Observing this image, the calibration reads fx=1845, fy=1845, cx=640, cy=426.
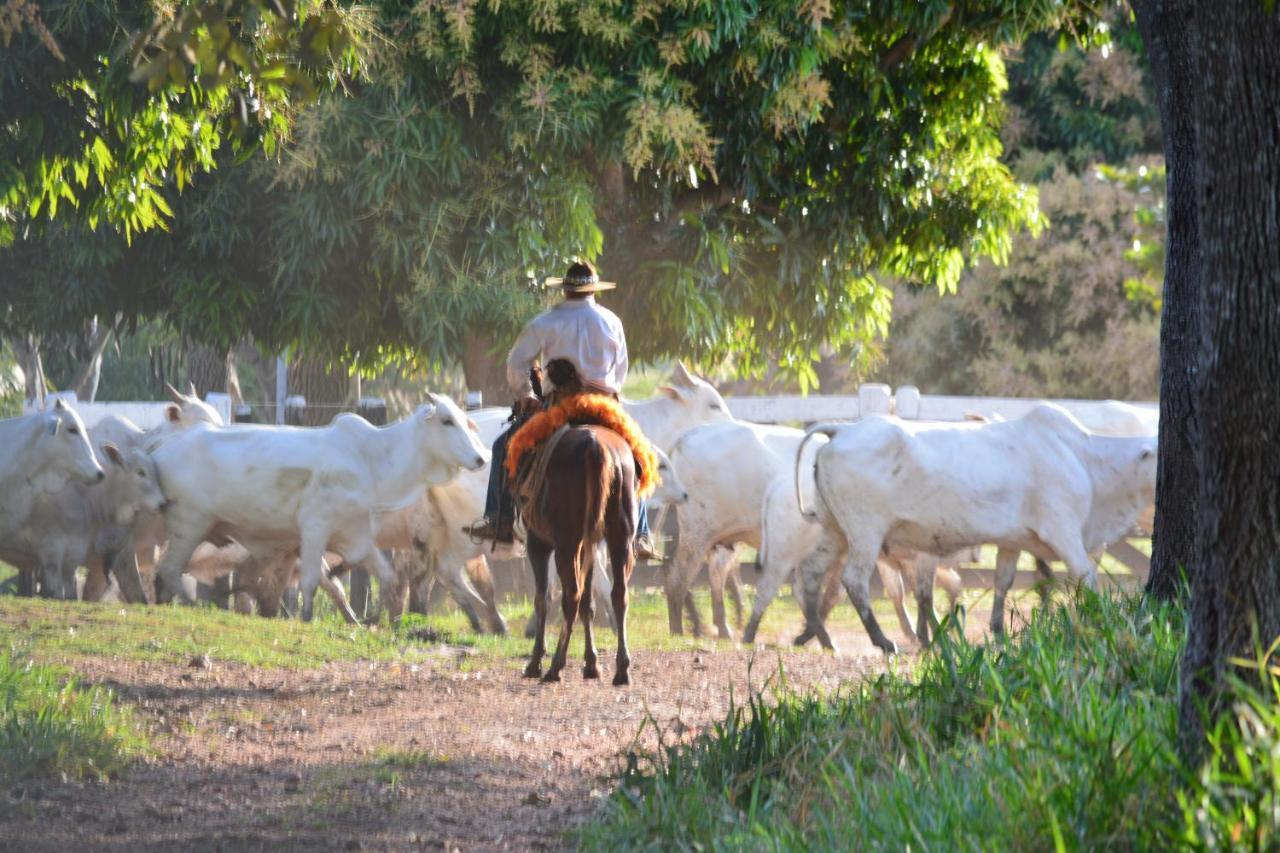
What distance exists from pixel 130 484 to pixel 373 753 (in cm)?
772

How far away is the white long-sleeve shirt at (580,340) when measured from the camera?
Result: 34.5 ft

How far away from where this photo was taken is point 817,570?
14.6 meters

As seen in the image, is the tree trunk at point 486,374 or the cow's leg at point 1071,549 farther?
the tree trunk at point 486,374

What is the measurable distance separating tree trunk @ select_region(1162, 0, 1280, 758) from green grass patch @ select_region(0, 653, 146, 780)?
4275mm

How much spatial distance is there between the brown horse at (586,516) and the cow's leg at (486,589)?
13.7 feet

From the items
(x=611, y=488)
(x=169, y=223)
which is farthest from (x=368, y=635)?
(x=169, y=223)

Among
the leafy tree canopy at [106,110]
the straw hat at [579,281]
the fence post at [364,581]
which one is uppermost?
the leafy tree canopy at [106,110]

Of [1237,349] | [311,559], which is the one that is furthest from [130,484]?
[1237,349]

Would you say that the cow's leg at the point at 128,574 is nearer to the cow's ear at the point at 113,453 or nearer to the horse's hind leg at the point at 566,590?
the cow's ear at the point at 113,453

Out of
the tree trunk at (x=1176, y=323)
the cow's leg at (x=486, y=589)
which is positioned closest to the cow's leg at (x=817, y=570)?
the cow's leg at (x=486, y=589)

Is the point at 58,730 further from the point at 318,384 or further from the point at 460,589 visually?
the point at 318,384

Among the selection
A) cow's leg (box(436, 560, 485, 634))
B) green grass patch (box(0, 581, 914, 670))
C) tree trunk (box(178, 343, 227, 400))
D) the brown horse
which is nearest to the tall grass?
the brown horse

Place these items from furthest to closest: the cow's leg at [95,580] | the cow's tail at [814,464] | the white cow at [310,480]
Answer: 1. the cow's leg at [95,580]
2. the white cow at [310,480]
3. the cow's tail at [814,464]

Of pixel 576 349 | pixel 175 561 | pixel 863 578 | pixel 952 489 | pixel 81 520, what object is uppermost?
pixel 576 349
